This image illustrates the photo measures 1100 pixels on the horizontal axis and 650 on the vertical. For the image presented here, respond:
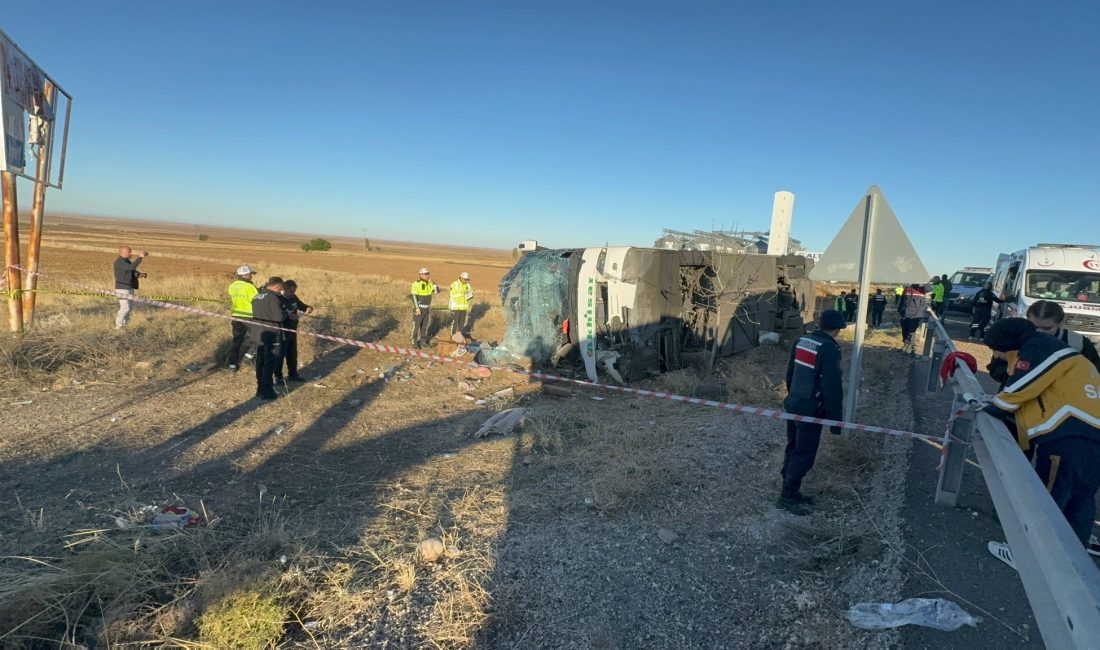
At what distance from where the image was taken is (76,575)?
2.91 meters

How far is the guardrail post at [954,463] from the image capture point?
3816 millimetres

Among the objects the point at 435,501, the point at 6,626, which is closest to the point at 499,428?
the point at 435,501

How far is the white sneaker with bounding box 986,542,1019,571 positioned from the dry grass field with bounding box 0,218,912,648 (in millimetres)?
551

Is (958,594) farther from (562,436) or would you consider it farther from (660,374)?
(660,374)

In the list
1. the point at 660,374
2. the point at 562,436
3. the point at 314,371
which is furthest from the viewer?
the point at 314,371

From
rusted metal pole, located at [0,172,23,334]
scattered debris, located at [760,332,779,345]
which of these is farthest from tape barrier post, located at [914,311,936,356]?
rusted metal pole, located at [0,172,23,334]

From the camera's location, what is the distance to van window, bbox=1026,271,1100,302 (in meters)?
11.8

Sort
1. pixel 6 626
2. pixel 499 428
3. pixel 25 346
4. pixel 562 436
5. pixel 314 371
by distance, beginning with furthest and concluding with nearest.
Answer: pixel 314 371 → pixel 25 346 → pixel 499 428 → pixel 562 436 → pixel 6 626

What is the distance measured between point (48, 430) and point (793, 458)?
748cm

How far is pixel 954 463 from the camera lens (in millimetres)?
3879

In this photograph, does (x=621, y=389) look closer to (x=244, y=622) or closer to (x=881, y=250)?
(x=881, y=250)

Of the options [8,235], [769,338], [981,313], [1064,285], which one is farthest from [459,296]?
[981,313]

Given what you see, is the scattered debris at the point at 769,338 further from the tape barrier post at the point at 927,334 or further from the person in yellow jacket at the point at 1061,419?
the person in yellow jacket at the point at 1061,419

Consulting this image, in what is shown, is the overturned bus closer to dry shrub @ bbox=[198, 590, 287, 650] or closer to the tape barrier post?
the tape barrier post
